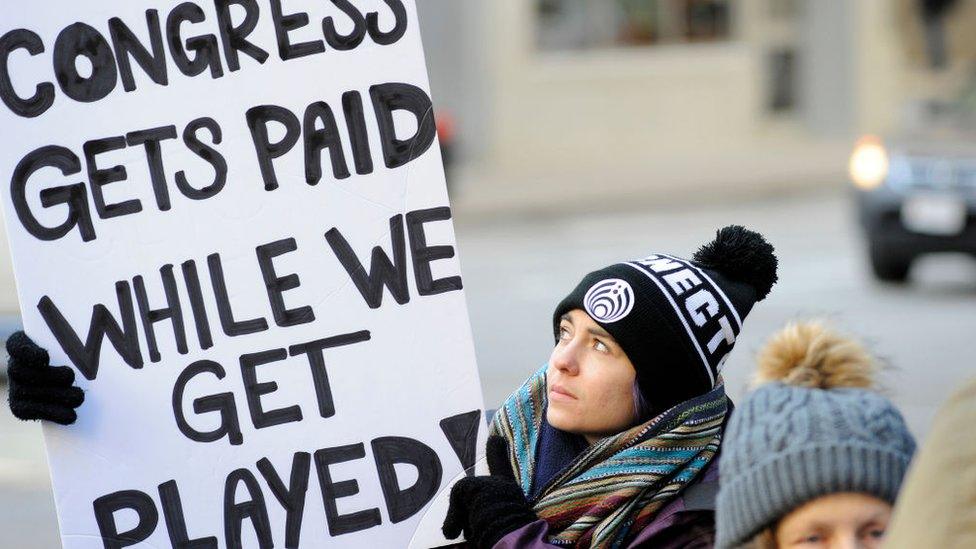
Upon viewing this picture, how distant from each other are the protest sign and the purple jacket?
45 cm

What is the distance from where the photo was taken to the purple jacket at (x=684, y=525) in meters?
2.56

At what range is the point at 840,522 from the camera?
2068 millimetres

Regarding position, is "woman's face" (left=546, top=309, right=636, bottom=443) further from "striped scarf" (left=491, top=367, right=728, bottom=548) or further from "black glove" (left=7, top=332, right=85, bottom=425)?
"black glove" (left=7, top=332, right=85, bottom=425)

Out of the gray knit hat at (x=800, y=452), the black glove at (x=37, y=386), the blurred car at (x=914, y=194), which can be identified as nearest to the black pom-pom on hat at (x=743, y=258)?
A: the gray knit hat at (x=800, y=452)

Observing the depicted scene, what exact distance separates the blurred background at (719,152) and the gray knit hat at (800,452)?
5.41 meters

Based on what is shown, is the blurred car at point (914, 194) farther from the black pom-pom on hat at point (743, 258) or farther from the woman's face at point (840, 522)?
the woman's face at point (840, 522)

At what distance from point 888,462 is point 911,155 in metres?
8.97

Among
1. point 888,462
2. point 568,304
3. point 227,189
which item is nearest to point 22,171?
point 227,189

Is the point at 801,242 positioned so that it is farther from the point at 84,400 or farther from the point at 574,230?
the point at 84,400

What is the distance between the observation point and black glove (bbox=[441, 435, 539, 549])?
2.67 meters

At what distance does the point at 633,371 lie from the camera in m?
2.76

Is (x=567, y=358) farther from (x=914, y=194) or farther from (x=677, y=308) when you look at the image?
(x=914, y=194)

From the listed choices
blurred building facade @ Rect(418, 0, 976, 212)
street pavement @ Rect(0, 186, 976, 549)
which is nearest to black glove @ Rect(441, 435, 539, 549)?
street pavement @ Rect(0, 186, 976, 549)

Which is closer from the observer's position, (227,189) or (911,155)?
(227,189)
